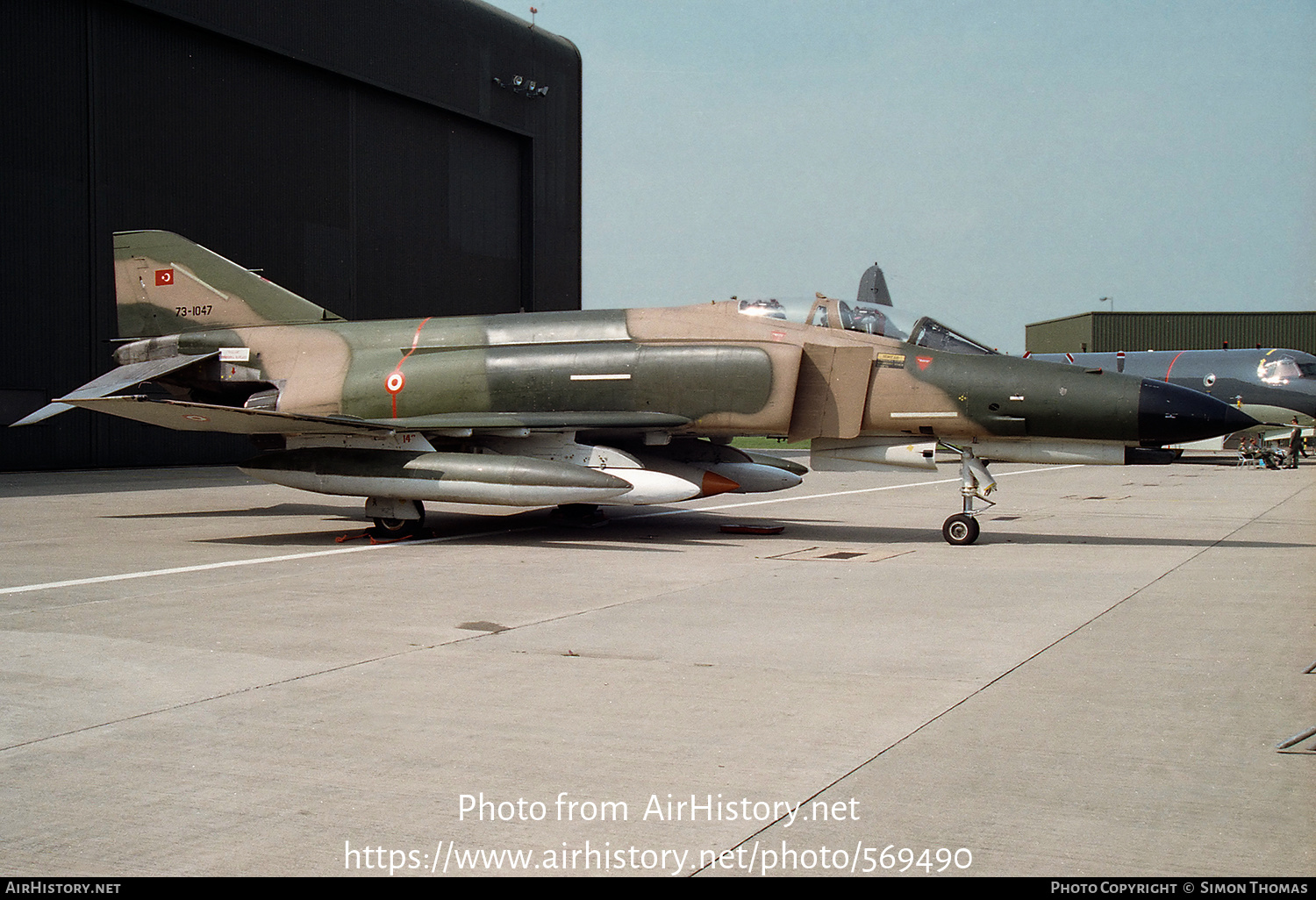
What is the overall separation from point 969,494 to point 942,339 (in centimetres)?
160

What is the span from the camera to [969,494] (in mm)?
10844

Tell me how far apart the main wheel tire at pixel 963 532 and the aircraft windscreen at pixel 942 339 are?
168cm

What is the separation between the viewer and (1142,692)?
4934 millimetres

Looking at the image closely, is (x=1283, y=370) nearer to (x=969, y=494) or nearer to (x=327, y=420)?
(x=969, y=494)

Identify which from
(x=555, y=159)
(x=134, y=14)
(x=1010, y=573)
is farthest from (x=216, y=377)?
(x=555, y=159)

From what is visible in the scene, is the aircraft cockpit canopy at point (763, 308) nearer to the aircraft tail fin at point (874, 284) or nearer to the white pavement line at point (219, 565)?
the white pavement line at point (219, 565)

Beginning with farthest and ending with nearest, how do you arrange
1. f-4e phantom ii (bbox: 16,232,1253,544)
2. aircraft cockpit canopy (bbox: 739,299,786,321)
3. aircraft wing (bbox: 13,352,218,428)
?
aircraft wing (bbox: 13,352,218,428)
aircraft cockpit canopy (bbox: 739,299,786,321)
f-4e phantom ii (bbox: 16,232,1253,544)

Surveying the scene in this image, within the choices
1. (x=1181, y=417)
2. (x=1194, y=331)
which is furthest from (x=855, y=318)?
(x=1194, y=331)

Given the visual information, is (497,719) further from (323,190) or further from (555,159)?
(555,159)

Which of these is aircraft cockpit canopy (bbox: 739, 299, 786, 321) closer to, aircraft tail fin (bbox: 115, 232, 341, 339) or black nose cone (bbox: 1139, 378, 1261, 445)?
black nose cone (bbox: 1139, 378, 1261, 445)

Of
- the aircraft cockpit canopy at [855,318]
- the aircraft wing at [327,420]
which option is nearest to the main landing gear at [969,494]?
the aircraft cockpit canopy at [855,318]

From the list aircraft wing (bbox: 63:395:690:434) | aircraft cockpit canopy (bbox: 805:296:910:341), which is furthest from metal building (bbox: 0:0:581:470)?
aircraft cockpit canopy (bbox: 805:296:910:341)

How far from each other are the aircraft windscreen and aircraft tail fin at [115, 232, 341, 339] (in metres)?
7.34

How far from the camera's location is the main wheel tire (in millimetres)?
10836
